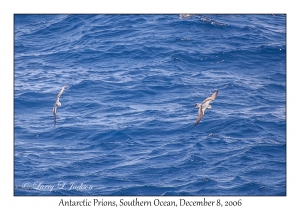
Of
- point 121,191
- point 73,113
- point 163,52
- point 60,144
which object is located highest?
point 163,52

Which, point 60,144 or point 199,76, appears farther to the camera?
point 199,76

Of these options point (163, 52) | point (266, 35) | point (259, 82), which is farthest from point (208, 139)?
point (266, 35)

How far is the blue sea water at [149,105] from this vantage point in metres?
24.5

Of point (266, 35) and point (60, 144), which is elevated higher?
point (266, 35)

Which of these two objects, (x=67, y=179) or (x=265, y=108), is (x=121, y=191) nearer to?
(x=67, y=179)

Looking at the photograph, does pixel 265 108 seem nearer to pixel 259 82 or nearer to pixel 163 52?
pixel 259 82

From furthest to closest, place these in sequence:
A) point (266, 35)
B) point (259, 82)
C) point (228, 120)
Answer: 1. point (266, 35)
2. point (259, 82)
3. point (228, 120)

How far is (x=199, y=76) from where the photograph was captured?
32531 millimetres

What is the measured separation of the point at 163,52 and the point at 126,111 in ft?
22.7

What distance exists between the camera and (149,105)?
2981cm

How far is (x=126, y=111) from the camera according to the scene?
2930 cm

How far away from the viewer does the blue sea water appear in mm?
24500
